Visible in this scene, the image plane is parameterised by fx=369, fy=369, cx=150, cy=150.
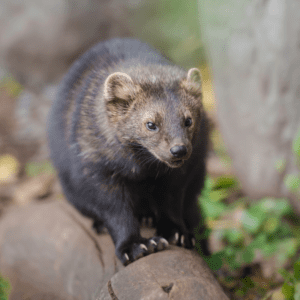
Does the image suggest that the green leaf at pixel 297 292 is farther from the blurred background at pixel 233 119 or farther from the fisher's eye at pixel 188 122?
the fisher's eye at pixel 188 122

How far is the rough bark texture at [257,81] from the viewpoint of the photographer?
455cm

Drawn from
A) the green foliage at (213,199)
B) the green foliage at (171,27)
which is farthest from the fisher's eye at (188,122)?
the green foliage at (171,27)

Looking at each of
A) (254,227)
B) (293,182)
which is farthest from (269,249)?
(293,182)

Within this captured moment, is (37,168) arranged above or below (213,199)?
below

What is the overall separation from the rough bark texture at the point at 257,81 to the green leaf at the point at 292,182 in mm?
155

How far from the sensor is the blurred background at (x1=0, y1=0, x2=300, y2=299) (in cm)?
438

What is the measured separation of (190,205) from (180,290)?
128 cm

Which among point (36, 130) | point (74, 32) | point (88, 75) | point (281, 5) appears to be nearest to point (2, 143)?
point (36, 130)

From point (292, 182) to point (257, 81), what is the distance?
1447 mm

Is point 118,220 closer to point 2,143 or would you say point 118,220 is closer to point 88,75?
point 88,75

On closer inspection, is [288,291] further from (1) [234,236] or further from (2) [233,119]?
(2) [233,119]

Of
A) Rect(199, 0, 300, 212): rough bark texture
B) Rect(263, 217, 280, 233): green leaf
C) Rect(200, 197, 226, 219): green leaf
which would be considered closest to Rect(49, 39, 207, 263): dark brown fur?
Rect(200, 197, 226, 219): green leaf

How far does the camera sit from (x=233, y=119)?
5738 mm

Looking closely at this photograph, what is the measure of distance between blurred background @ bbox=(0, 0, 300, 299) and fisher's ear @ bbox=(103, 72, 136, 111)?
1717 mm
